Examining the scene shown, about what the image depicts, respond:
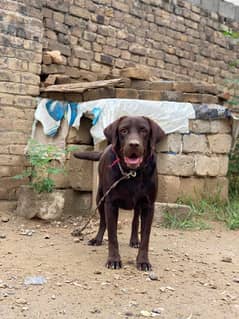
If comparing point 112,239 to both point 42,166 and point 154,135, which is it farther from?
point 42,166

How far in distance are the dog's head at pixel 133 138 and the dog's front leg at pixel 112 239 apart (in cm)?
44

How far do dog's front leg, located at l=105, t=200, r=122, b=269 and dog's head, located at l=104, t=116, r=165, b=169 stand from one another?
1.45 ft

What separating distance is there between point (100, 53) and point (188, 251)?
14.2ft

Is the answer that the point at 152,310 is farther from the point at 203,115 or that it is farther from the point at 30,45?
the point at 30,45

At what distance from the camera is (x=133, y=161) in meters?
3.91

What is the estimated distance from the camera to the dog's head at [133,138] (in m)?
3.87

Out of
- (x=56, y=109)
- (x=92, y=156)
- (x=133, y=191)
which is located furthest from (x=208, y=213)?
(x=133, y=191)

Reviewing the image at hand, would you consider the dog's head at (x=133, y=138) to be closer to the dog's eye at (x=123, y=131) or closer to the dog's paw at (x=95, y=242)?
the dog's eye at (x=123, y=131)

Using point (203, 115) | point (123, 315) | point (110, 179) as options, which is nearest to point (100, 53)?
point (203, 115)

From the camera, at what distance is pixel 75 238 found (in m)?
5.35

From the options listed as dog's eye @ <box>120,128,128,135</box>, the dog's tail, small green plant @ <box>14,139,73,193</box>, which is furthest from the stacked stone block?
dog's eye @ <box>120,128,128,135</box>

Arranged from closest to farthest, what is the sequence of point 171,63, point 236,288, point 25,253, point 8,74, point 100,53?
point 236,288 → point 25,253 → point 8,74 → point 100,53 → point 171,63

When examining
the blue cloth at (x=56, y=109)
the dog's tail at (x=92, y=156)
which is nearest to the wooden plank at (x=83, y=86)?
the blue cloth at (x=56, y=109)

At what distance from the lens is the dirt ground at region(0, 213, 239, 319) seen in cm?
326
